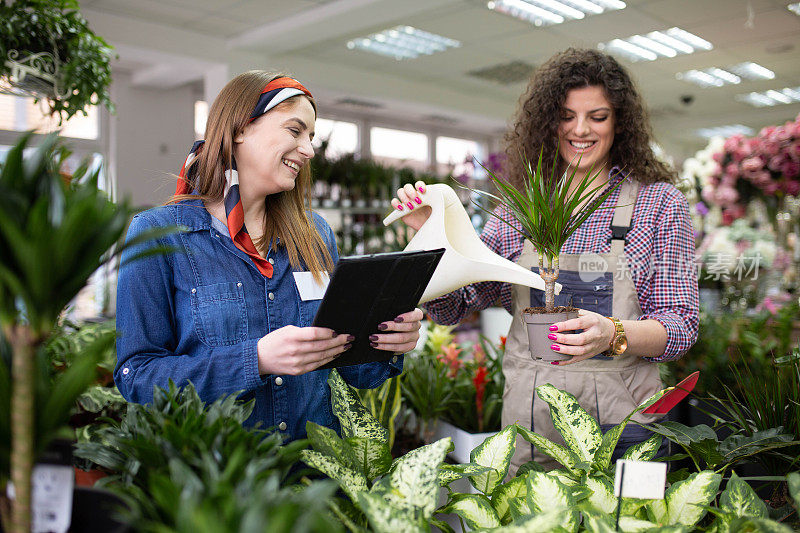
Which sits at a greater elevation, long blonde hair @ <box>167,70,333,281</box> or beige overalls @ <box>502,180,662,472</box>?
long blonde hair @ <box>167,70,333,281</box>

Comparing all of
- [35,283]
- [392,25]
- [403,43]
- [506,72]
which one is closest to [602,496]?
[35,283]

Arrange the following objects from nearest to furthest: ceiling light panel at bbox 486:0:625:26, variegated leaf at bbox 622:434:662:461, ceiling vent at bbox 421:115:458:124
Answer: variegated leaf at bbox 622:434:662:461 → ceiling light panel at bbox 486:0:625:26 → ceiling vent at bbox 421:115:458:124

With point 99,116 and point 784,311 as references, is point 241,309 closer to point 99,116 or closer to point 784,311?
point 784,311

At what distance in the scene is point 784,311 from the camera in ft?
9.96

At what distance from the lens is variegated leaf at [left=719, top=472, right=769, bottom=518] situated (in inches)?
38.1

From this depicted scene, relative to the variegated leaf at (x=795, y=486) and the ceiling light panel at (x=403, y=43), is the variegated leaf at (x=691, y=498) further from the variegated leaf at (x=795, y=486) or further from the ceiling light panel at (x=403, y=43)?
the ceiling light panel at (x=403, y=43)

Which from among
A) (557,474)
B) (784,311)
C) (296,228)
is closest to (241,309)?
(296,228)

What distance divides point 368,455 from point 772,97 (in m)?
10.9

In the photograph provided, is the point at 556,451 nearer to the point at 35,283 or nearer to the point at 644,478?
the point at 644,478

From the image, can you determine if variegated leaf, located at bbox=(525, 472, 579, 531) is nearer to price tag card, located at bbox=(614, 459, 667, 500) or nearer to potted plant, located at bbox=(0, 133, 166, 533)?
price tag card, located at bbox=(614, 459, 667, 500)

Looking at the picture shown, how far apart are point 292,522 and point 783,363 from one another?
1304mm

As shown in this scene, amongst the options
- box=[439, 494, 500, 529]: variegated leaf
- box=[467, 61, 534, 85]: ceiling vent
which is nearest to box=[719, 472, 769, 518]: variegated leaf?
box=[439, 494, 500, 529]: variegated leaf

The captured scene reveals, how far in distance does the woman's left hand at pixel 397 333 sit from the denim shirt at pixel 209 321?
236 mm

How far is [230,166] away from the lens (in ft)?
4.62
